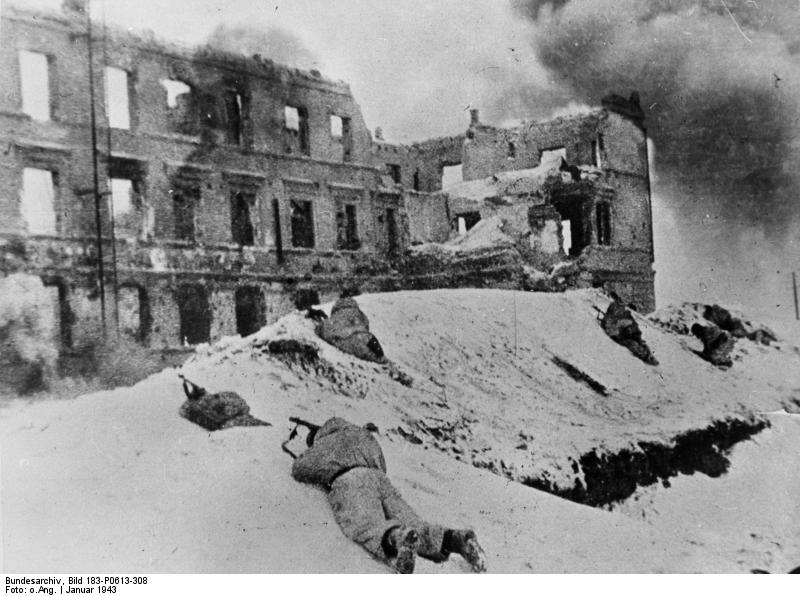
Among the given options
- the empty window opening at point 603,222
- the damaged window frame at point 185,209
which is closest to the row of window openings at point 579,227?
the empty window opening at point 603,222

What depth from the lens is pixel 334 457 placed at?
6.19m

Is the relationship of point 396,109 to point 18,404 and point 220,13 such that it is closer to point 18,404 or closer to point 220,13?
point 220,13

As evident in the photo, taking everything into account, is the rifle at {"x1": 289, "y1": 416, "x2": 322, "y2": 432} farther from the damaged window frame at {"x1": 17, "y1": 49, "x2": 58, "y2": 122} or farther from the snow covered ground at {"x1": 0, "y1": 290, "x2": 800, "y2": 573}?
the damaged window frame at {"x1": 17, "y1": 49, "x2": 58, "y2": 122}

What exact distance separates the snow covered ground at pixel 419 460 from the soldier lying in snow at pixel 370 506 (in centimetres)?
14

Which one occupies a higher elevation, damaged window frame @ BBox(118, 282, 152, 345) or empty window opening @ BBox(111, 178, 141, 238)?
empty window opening @ BBox(111, 178, 141, 238)

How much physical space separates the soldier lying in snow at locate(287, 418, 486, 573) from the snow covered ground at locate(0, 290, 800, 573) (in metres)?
0.14

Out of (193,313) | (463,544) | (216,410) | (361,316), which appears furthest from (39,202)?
(463,544)

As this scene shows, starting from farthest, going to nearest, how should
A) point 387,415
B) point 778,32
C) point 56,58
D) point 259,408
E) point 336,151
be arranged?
point 336,151 → point 56,58 → point 778,32 → point 387,415 → point 259,408

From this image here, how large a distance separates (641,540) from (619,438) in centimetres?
173

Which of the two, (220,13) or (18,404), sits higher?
(220,13)

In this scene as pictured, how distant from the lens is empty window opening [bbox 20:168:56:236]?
9656mm

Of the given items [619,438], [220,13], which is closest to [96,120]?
[220,13]

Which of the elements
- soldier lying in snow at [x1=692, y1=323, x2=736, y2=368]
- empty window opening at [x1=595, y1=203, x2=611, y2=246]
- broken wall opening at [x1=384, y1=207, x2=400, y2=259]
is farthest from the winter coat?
empty window opening at [x1=595, y1=203, x2=611, y2=246]

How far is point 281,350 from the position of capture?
792cm
